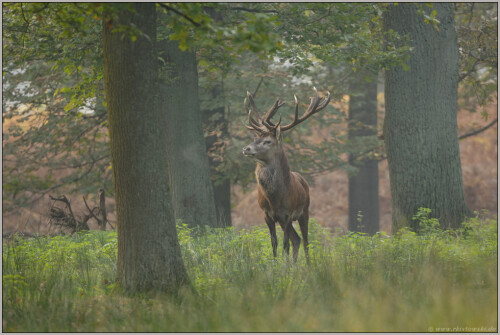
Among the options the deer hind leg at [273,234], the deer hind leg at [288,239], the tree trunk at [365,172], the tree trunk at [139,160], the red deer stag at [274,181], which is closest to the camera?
the tree trunk at [139,160]

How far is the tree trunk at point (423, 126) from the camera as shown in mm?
10508

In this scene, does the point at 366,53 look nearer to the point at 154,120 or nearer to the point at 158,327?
the point at 154,120

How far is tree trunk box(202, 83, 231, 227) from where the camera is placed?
15.2 meters

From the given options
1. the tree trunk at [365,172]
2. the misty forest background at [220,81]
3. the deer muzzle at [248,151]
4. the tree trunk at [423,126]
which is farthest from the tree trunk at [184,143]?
the tree trunk at [365,172]

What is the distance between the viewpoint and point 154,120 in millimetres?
6531

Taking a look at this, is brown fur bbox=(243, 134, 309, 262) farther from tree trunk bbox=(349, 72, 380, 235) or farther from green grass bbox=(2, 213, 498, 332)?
tree trunk bbox=(349, 72, 380, 235)

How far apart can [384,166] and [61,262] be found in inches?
827

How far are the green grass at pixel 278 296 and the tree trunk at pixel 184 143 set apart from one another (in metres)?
4.54

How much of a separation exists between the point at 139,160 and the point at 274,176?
3.45 metres

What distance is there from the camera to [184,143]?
41.2 feet

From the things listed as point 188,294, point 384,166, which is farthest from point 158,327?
point 384,166

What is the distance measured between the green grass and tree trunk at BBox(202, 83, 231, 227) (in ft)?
24.3

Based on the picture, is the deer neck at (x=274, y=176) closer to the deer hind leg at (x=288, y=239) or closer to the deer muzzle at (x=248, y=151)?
the deer muzzle at (x=248, y=151)

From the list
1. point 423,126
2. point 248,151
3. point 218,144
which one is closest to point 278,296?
point 248,151
